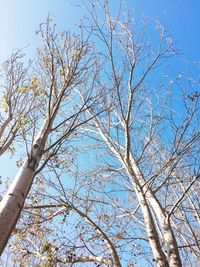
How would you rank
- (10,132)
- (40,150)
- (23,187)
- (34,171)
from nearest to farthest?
(23,187) < (34,171) < (40,150) < (10,132)

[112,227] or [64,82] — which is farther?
[112,227]

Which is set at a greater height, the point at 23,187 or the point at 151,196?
the point at 151,196

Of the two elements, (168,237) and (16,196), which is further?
(168,237)

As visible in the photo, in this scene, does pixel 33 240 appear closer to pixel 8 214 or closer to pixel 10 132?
pixel 10 132

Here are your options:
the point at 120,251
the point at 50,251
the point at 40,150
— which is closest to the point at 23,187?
the point at 40,150

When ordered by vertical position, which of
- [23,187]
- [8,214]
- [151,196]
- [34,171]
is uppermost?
[151,196]

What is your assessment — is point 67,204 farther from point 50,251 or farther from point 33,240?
point 33,240

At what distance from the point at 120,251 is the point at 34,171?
2604 millimetres

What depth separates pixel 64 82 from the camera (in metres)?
3.82

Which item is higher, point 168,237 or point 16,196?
point 168,237

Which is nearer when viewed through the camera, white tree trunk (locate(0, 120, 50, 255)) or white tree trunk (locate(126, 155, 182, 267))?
white tree trunk (locate(0, 120, 50, 255))

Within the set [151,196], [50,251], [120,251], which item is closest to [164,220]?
[151,196]

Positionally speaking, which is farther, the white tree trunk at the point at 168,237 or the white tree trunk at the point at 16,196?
the white tree trunk at the point at 168,237

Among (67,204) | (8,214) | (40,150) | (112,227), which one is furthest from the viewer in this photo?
(112,227)
